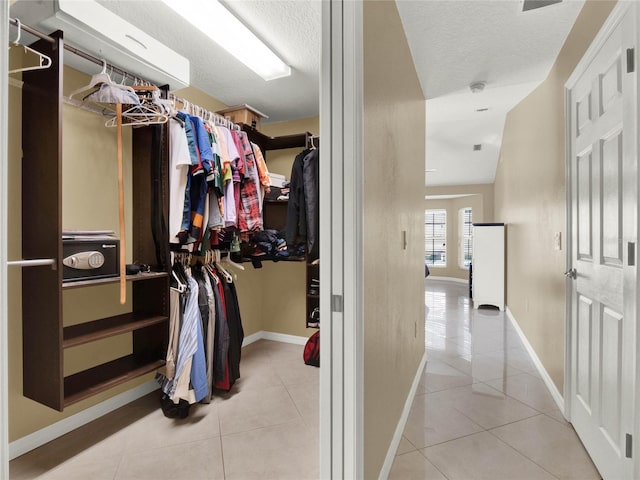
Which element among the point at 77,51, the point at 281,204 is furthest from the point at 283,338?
the point at 77,51

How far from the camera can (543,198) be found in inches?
114

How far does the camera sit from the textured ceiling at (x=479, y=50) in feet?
6.76

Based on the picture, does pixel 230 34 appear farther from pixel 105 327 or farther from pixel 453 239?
pixel 453 239

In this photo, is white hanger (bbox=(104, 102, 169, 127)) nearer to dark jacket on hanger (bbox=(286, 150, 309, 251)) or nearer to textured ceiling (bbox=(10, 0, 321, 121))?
textured ceiling (bbox=(10, 0, 321, 121))

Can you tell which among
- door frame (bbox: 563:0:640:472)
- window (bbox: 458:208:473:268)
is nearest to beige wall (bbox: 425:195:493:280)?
window (bbox: 458:208:473:268)

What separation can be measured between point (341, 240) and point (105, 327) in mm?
1651

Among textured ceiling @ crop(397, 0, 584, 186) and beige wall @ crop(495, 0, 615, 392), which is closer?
textured ceiling @ crop(397, 0, 584, 186)

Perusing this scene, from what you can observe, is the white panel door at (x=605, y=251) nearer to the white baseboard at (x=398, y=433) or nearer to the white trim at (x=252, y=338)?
the white baseboard at (x=398, y=433)

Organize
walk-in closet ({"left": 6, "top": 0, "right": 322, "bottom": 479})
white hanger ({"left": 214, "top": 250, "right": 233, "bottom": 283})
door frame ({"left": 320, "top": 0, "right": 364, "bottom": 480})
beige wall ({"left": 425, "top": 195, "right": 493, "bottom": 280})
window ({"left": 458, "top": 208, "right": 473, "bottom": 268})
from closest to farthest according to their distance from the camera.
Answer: door frame ({"left": 320, "top": 0, "right": 364, "bottom": 480}) → walk-in closet ({"left": 6, "top": 0, "right": 322, "bottom": 479}) → white hanger ({"left": 214, "top": 250, "right": 233, "bottom": 283}) → window ({"left": 458, "top": 208, "right": 473, "bottom": 268}) → beige wall ({"left": 425, "top": 195, "right": 493, "bottom": 280})

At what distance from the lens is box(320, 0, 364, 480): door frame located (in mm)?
1181

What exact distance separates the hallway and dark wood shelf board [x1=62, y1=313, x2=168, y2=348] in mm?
1653

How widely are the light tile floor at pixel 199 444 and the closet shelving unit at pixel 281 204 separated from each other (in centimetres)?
86

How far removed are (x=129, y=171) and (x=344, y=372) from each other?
6.80ft

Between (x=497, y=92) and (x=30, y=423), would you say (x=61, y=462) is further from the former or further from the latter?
(x=497, y=92)
